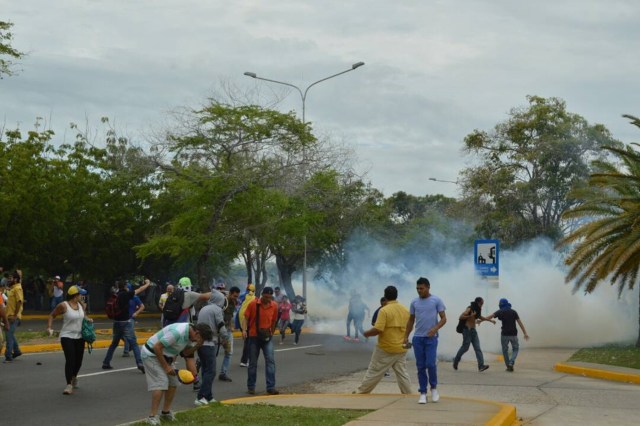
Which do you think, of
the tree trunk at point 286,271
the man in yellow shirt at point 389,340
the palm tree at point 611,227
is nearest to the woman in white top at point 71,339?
the man in yellow shirt at point 389,340

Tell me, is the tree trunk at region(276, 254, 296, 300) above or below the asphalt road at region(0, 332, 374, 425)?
above

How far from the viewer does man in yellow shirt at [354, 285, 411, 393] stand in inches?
531

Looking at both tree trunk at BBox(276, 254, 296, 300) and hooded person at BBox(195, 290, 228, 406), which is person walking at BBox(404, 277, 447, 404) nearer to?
hooded person at BBox(195, 290, 228, 406)

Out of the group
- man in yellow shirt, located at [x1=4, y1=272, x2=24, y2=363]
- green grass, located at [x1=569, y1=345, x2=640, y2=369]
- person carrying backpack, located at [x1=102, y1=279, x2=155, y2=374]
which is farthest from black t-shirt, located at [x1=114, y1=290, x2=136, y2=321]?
green grass, located at [x1=569, y1=345, x2=640, y2=369]

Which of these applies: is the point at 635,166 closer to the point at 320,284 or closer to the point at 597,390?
the point at 597,390

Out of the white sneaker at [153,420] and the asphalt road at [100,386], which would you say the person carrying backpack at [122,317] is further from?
the white sneaker at [153,420]

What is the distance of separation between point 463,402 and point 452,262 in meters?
26.2

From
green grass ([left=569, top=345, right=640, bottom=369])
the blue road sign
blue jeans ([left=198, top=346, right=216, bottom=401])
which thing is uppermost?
the blue road sign

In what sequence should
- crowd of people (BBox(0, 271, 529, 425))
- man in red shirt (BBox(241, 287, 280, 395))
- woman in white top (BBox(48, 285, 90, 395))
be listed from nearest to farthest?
crowd of people (BBox(0, 271, 529, 425)), woman in white top (BBox(48, 285, 90, 395)), man in red shirt (BBox(241, 287, 280, 395))

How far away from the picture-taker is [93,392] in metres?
14.5

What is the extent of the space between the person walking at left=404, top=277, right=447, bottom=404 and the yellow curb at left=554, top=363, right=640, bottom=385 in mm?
6507

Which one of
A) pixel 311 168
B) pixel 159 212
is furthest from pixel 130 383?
pixel 159 212

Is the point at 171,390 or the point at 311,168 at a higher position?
the point at 311,168

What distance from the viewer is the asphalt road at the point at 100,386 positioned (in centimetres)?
1225
